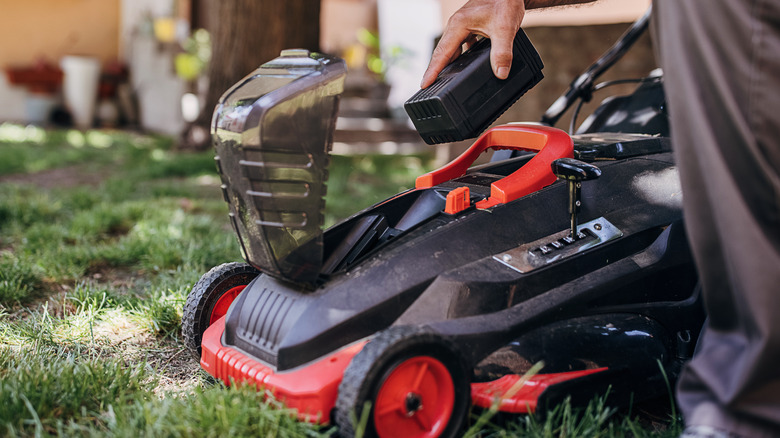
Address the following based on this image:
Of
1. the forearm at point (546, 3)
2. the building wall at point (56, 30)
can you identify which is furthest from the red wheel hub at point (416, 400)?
the building wall at point (56, 30)

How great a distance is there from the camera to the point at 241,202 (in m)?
1.38

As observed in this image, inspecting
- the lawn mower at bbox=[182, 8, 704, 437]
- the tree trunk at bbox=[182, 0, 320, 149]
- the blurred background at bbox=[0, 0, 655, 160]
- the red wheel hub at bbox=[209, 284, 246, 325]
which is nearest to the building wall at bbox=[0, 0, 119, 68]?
the blurred background at bbox=[0, 0, 655, 160]

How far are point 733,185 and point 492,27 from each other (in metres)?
0.69

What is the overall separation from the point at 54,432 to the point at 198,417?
28 centimetres

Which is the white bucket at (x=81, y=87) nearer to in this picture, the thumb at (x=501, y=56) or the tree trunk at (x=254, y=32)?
the tree trunk at (x=254, y=32)

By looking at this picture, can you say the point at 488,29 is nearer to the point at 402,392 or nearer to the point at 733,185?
the point at 733,185

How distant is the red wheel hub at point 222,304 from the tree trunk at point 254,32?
340 cm

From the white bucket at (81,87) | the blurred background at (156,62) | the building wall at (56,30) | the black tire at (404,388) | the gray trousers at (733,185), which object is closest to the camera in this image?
the gray trousers at (733,185)

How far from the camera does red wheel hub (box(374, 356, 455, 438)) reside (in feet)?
4.10

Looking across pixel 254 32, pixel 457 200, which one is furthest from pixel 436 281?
pixel 254 32

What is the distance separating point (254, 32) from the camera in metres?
4.94

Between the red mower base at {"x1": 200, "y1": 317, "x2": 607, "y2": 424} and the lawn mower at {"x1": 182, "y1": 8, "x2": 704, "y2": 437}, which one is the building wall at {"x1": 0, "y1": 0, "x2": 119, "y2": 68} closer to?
the lawn mower at {"x1": 182, "y1": 8, "x2": 704, "y2": 437}

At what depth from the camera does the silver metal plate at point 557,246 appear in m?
1.49

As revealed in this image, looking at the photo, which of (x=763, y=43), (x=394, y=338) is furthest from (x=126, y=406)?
(x=763, y=43)
